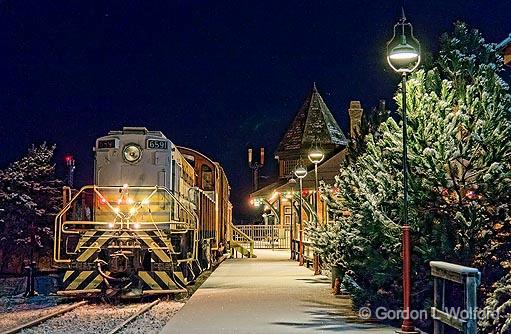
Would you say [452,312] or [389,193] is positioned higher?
[389,193]

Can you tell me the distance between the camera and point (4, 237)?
31.7 meters

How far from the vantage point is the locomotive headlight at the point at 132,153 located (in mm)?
18688

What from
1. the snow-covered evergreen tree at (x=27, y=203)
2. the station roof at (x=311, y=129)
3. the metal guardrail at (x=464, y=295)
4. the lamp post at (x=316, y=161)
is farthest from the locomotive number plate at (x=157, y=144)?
the station roof at (x=311, y=129)

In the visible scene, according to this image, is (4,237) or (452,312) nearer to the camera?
(452,312)

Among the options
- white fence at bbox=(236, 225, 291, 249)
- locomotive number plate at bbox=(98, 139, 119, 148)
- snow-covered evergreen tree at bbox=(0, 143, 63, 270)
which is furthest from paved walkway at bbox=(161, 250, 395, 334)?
white fence at bbox=(236, 225, 291, 249)

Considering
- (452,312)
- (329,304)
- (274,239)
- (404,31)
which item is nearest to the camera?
(452,312)

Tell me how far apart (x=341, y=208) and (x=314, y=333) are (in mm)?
5377

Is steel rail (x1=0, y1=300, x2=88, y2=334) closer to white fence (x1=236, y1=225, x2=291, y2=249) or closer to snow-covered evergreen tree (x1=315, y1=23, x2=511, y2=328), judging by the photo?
snow-covered evergreen tree (x1=315, y1=23, x2=511, y2=328)

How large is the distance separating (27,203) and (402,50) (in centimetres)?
2417

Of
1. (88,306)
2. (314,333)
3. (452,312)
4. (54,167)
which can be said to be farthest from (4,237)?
(452,312)

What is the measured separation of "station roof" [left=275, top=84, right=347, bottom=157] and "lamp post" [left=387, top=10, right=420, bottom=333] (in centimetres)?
4103

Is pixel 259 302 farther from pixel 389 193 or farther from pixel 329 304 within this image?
pixel 389 193

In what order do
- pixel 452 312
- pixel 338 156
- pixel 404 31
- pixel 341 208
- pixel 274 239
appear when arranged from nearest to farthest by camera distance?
Result: pixel 452 312 < pixel 404 31 < pixel 341 208 < pixel 338 156 < pixel 274 239

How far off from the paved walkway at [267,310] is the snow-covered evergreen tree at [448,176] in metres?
1.23
